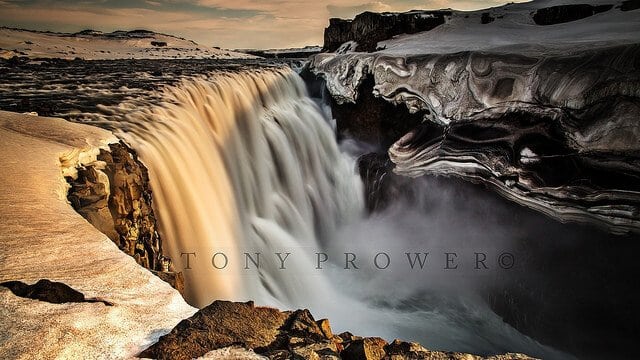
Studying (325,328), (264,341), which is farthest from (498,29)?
(264,341)

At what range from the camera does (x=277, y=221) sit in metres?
7.29

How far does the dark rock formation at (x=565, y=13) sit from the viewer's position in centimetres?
1354

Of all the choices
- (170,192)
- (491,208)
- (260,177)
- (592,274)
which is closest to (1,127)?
(170,192)

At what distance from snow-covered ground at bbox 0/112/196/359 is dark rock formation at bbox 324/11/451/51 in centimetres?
1351

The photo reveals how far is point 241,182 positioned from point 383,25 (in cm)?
1196

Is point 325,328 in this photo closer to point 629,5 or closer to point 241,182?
point 241,182

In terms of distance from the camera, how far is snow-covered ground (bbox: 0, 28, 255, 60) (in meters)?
19.4

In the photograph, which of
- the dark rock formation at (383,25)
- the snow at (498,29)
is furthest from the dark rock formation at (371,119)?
the dark rock formation at (383,25)

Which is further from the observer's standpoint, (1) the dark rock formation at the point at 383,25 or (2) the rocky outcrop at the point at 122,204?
(1) the dark rock formation at the point at 383,25

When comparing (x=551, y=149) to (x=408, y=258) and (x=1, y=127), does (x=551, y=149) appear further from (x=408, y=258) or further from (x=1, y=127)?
(x=1, y=127)

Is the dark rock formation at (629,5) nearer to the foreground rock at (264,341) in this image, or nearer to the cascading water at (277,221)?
the cascading water at (277,221)

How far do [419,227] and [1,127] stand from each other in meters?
6.90

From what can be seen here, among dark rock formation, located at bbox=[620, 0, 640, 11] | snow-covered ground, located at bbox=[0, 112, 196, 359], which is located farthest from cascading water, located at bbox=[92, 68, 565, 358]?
dark rock formation, located at bbox=[620, 0, 640, 11]

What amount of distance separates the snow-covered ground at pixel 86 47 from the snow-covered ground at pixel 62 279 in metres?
16.0
